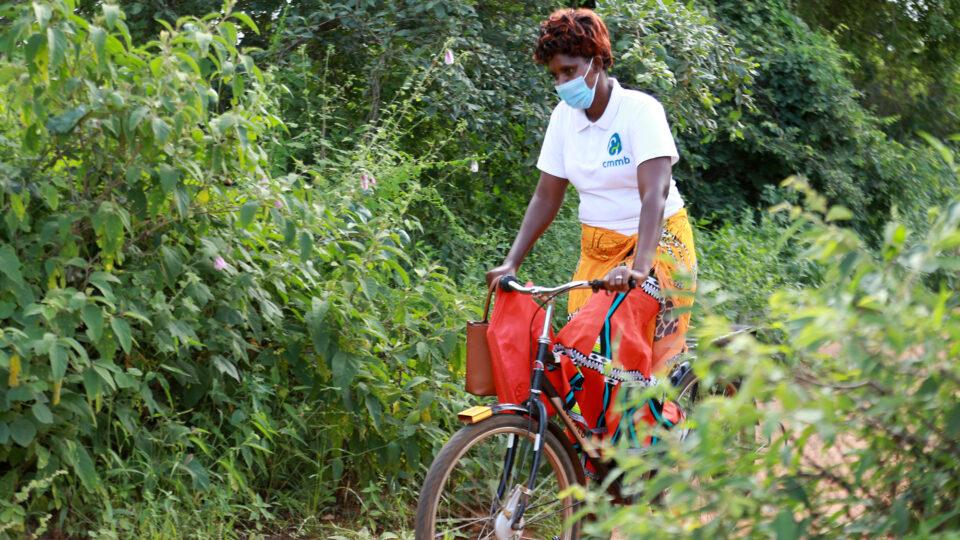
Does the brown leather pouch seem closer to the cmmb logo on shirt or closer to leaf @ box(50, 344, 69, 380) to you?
the cmmb logo on shirt

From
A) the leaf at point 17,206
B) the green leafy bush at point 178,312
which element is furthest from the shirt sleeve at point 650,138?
the leaf at point 17,206

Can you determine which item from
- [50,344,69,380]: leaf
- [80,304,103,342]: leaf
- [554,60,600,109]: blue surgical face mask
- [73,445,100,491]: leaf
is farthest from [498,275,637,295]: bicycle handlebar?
[73,445,100,491]: leaf

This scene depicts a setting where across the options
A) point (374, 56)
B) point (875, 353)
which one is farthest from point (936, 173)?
point (875, 353)

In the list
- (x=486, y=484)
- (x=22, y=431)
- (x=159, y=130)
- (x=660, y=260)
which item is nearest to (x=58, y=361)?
(x=22, y=431)

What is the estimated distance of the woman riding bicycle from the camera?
3555 millimetres

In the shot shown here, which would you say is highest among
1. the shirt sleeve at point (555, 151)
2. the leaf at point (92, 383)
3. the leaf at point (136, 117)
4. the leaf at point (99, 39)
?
the leaf at point (99, 39)

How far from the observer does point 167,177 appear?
3.48 meters

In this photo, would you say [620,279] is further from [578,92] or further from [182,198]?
[182,198]

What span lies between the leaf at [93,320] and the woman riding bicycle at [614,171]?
4.37 ft

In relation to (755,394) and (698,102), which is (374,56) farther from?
(755,394)

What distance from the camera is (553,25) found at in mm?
3682

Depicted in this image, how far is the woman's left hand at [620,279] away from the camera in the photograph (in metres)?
3.28

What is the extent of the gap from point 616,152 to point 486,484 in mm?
1434

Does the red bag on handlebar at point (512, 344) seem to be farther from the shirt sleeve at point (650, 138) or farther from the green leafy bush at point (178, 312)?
the green leafy bush at point (178, 312)
